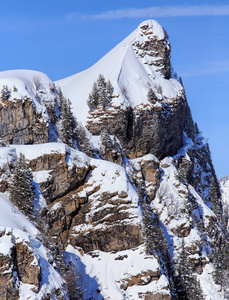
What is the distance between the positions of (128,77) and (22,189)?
6281 centimetres

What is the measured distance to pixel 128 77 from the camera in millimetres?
113688

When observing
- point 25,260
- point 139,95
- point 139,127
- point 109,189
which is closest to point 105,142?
point 139,127

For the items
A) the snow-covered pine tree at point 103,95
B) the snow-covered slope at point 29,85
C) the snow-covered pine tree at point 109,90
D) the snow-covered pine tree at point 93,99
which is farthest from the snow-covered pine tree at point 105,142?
the snow-covered pine tree at point 109,90

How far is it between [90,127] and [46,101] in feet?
44.2

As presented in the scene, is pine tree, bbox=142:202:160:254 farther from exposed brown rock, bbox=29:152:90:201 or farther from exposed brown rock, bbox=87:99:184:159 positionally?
exposed brown rock, bbox=87:99:184:159

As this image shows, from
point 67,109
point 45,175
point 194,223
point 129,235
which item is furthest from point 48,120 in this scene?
point 194,223

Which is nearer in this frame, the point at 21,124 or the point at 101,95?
the point at 21,124

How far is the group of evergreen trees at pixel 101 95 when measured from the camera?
103688mm

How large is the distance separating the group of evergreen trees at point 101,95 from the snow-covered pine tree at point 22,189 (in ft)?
150

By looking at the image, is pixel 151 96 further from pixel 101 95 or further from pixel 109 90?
pixel 101 95

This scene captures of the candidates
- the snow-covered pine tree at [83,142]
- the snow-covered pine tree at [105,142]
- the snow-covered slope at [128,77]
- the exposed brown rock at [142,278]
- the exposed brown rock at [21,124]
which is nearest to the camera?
the exposed brown rock at [142,278]

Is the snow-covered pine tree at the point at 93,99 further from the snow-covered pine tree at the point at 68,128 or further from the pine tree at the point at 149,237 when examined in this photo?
the pine tree at the point at 149,237

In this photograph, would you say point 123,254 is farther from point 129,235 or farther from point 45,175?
point 45,175

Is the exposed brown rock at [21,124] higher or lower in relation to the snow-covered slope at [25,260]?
higher
